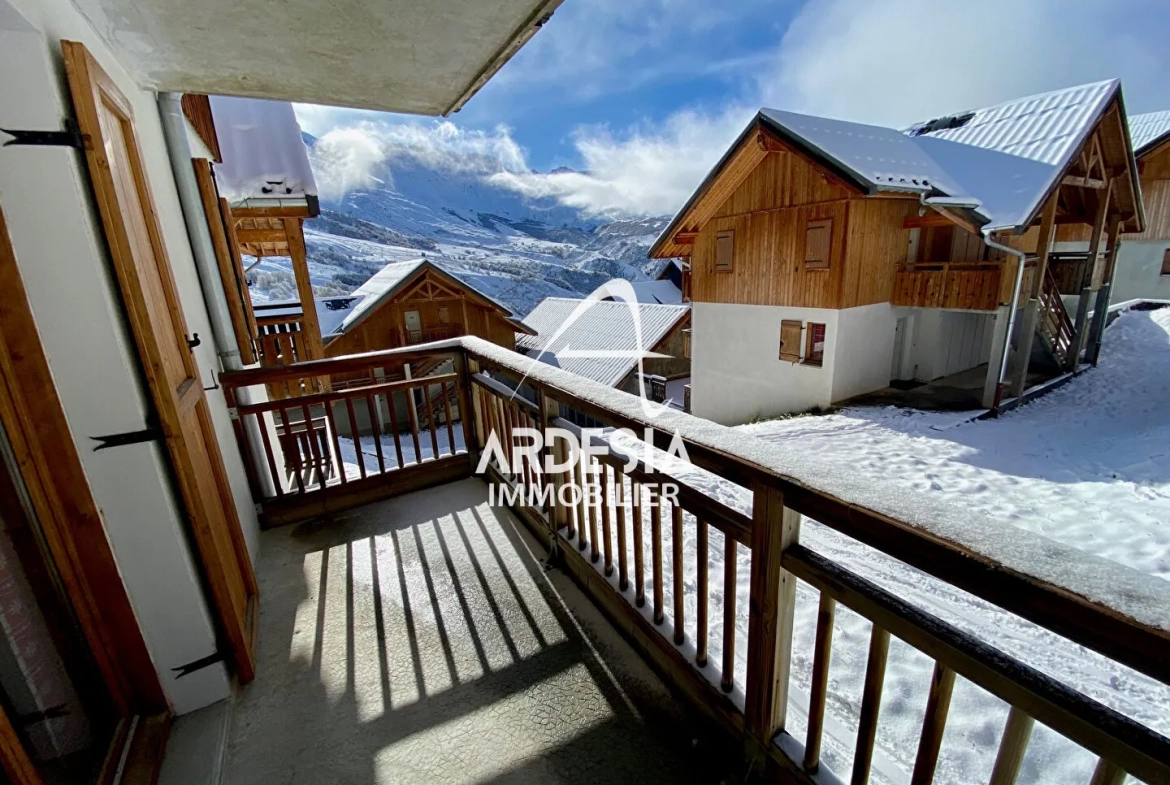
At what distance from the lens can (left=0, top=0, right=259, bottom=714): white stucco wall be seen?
1161mm

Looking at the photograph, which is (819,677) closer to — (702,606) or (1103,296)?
(702,606)

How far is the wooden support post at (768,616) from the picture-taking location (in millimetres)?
1138

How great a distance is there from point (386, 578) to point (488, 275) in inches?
1678

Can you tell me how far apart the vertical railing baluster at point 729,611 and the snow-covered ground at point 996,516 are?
0.06m

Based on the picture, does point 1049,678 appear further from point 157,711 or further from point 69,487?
point 157,711

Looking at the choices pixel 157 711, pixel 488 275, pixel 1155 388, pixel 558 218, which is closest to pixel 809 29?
pixel 1155 388

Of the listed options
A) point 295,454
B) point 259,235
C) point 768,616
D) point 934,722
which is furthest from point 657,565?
point 259,235

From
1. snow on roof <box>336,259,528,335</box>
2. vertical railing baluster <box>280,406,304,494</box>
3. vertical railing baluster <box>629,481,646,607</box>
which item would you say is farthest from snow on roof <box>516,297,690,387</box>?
vertical railing baluster <box>629,481,646,607</box>

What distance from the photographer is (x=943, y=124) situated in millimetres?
11531

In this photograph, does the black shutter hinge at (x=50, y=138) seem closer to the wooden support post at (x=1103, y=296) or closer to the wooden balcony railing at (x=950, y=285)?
the wooden balcony railing at (x=950, y=285)

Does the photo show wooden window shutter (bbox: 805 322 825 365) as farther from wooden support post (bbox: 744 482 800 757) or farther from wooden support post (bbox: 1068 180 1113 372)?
wooden support post (bbox: 744 482 800 757)

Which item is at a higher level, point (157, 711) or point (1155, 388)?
point (157, 711)

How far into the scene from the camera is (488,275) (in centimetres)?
4281

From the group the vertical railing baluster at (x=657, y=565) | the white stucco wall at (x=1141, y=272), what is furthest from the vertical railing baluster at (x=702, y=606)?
the white stucco wall at (x=1141, y=272)
